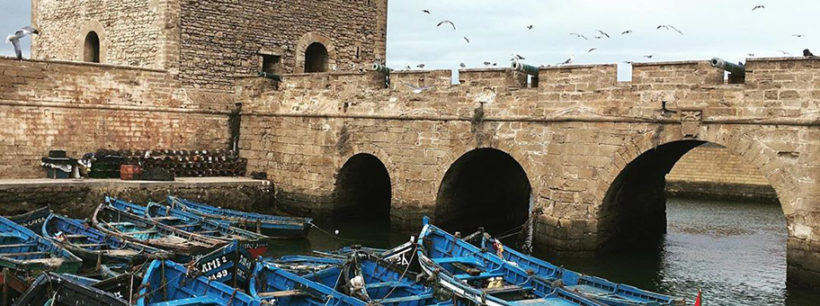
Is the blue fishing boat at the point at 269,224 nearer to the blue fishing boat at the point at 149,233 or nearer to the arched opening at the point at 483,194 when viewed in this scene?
the blue fishing boat at the point at 149,233

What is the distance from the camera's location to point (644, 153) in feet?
51.0

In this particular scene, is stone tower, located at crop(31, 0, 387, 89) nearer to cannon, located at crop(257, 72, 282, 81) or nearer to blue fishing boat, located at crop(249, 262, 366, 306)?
cannon, located at crop(257, 72, 282, 81)

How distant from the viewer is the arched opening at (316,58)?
84.5 ft

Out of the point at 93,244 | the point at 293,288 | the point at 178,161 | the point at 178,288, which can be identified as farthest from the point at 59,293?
the point at 178,161

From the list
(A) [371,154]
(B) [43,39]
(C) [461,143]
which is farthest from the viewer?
(B) [43,39]

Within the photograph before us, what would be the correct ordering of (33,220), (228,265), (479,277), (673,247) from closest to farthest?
1. (228,265)
2. (479,277)
3. (33,220)
4. (673,247)

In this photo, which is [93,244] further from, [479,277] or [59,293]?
[479,277]

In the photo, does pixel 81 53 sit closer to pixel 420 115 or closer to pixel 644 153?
pixel 420 115

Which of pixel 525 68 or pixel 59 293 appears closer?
pixel 59 293

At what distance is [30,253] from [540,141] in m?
9.49

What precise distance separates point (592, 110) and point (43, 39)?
19.1 metres

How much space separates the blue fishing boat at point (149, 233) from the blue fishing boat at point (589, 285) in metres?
4.97

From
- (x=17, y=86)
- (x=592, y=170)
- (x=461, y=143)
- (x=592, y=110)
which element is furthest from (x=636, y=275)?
(x=17, y=86)

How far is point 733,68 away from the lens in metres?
14.6
